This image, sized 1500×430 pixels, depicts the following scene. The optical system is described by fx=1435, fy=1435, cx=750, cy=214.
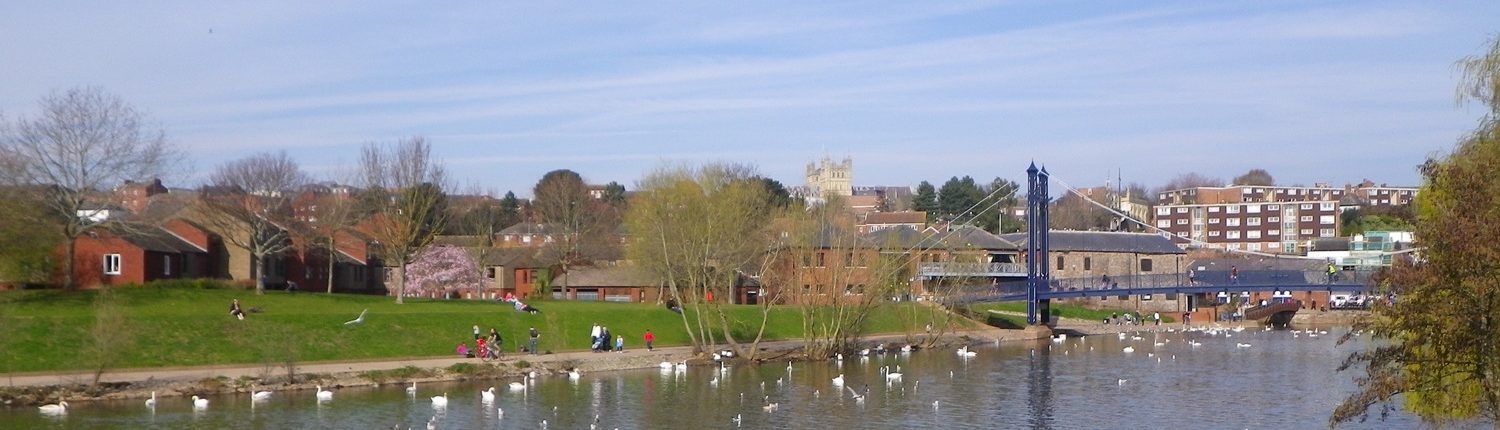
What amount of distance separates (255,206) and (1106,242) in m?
68.4

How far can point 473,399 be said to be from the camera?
152ft

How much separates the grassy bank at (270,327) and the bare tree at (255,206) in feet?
16.4

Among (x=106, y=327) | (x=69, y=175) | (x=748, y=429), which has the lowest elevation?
(x=748, y=429)

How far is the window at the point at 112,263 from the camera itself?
68312 millimetres

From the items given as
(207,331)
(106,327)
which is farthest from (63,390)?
(207,331)

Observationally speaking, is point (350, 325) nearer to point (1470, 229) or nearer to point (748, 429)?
point (748, 429)

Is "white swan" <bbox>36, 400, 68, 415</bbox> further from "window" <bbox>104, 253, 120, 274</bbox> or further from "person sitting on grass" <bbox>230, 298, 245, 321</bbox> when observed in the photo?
"window" <bbox>104, 253, 120, 274</bbox>

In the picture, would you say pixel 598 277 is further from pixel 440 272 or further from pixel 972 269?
pixel 972 269

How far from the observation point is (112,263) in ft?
225

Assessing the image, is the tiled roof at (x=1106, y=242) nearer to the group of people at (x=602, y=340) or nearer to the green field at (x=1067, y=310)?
the green field at (x=1067, y=310)

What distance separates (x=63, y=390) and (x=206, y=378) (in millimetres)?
4392

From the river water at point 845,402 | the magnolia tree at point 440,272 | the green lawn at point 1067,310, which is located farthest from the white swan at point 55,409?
the green lawn at point 1067,310

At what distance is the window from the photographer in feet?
224

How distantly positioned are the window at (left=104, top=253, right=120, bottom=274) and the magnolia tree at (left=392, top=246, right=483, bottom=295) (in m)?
24.8
